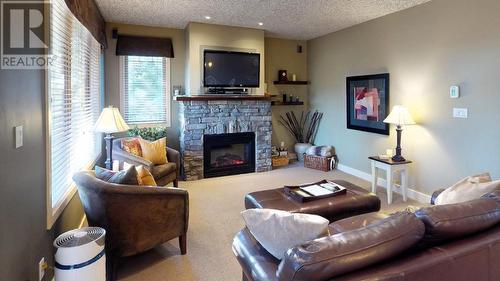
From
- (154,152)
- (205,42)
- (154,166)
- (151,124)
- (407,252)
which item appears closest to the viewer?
(407,252)

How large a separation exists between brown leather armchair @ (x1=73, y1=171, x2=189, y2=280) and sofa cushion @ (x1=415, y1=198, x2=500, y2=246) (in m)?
1.85

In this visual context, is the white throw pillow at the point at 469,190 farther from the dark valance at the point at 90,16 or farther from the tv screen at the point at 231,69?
the tv screen at the point at 231,69

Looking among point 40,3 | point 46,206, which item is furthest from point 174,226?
point 40,3

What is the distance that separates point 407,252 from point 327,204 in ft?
4.60

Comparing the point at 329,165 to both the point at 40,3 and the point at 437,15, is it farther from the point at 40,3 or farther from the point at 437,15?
the point at 40,3

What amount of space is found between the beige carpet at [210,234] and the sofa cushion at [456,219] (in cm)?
154

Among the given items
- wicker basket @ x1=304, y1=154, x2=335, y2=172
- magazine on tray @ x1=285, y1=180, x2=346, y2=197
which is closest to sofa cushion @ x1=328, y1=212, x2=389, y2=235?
magazine on tray @ x1=285, y1=180, x2=346, y2=197

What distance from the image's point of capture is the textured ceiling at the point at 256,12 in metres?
4.24

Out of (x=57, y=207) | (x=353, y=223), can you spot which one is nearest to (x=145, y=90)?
(x=57, y=207)

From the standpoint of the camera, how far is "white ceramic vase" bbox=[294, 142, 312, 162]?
6.55m

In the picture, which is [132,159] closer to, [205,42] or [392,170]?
[205,42]

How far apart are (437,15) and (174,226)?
13.4 ft

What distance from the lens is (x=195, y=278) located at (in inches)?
97.2

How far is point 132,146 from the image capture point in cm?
433
